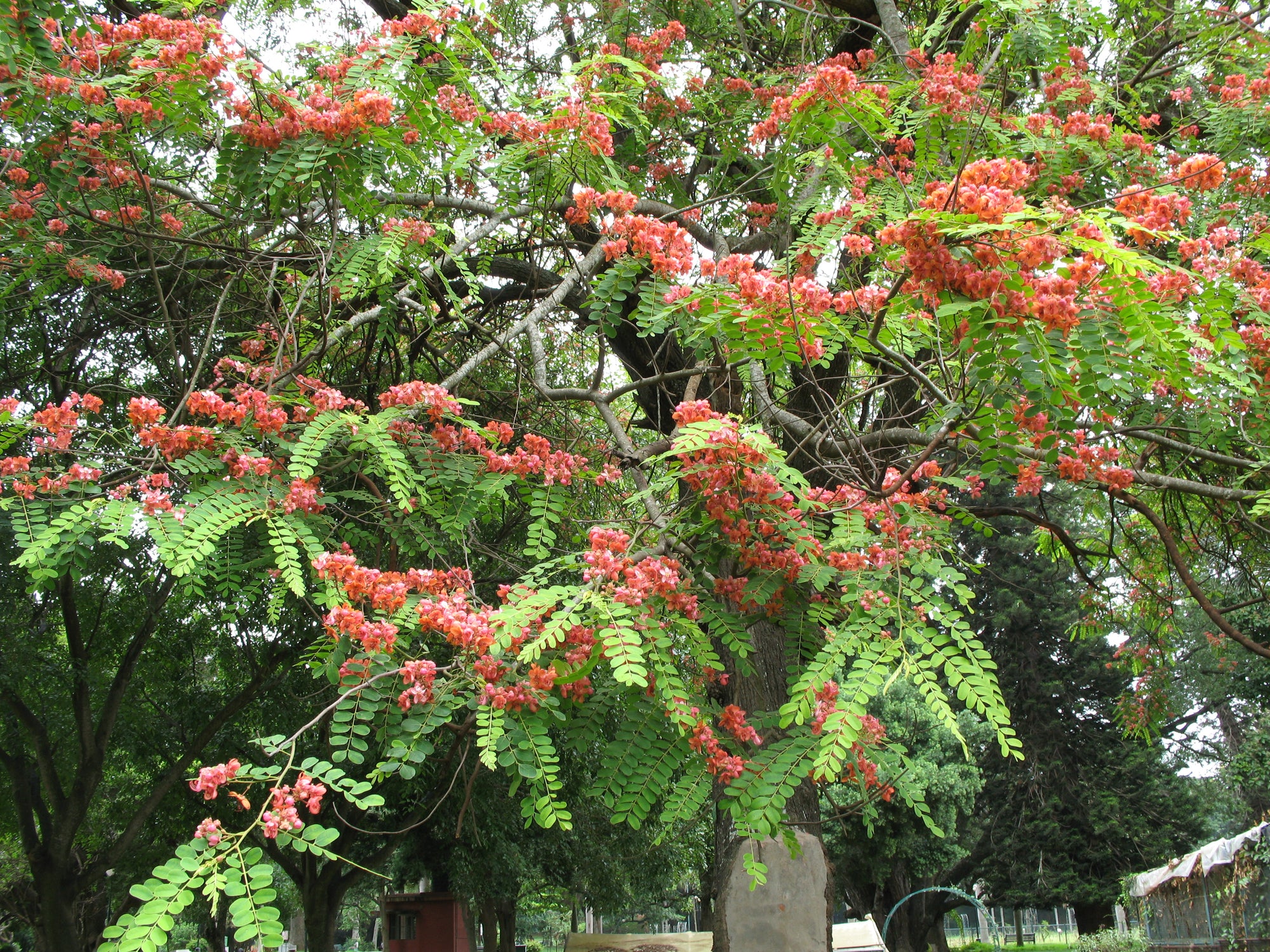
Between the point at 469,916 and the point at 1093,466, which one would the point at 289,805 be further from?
the point at 469,916

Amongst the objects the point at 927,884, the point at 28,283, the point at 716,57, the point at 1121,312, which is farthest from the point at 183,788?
the point at 927,884

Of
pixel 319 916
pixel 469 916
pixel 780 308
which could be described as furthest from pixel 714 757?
pixel 469 916

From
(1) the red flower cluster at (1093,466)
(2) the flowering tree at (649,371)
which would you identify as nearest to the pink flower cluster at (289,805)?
(2) the flowering tree at (649,371)

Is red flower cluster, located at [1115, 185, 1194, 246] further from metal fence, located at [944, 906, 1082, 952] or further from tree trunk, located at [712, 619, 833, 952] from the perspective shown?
metal fence, located at [944, 906, 1082, 952]

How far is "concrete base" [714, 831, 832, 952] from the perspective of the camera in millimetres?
4594

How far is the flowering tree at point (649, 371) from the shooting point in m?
3.05

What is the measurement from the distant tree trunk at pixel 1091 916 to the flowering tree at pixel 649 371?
2055 centimetres

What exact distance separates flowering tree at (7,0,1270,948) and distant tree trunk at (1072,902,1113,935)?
20.5 metres

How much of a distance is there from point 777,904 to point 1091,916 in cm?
2351

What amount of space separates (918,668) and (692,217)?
4.52m

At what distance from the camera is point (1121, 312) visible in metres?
2.82

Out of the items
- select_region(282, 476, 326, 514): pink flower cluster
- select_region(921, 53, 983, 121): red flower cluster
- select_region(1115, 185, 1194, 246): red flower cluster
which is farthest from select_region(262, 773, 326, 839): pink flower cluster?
select_region(921, 53, 983, 121): red flower cluster

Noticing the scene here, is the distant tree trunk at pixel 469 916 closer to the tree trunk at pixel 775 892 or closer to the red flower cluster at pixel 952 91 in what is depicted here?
the tree trunk at pixel 775 892

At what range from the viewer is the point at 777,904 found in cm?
464
